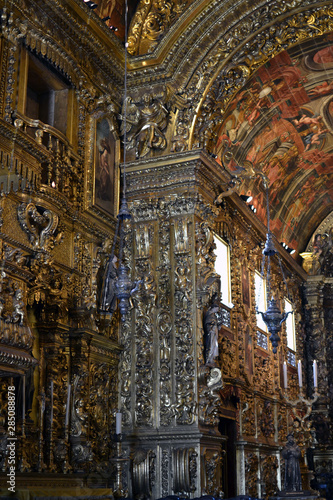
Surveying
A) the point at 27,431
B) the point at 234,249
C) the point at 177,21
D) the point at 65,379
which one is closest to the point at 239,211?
the point at 234,249

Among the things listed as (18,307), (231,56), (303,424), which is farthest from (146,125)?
(303,424)

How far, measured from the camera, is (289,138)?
1691 centimetres

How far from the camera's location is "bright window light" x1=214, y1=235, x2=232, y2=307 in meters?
14.0

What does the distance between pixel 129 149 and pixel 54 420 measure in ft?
17.6

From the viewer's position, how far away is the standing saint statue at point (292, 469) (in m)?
13.3

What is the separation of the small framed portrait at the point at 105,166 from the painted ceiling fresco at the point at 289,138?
2.18 metres

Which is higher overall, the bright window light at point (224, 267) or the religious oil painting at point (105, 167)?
the religious oil painting at point (105, 167)

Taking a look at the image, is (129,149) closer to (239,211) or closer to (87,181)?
(87,181)

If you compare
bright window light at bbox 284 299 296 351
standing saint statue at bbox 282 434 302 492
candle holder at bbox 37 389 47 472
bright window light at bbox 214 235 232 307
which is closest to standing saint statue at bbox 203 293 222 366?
bright window light at bbox 214 235 232 307

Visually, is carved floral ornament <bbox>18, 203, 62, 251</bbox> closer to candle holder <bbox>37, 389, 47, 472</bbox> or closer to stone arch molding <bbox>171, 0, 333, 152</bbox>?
candle holder <bbox>37, 389, 47, 472</bbox>

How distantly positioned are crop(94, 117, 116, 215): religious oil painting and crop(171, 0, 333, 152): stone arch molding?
1143 mm

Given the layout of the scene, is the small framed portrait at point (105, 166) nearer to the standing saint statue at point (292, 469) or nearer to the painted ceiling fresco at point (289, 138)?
the painted ceiling fresco at point (289, 138)

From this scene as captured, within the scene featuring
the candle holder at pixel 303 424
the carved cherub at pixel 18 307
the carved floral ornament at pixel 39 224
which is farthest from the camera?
the candle holder at pixel 303 424

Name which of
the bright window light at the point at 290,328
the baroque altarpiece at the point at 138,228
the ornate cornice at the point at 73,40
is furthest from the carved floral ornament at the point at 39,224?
the bright window light at the point at 290,328
